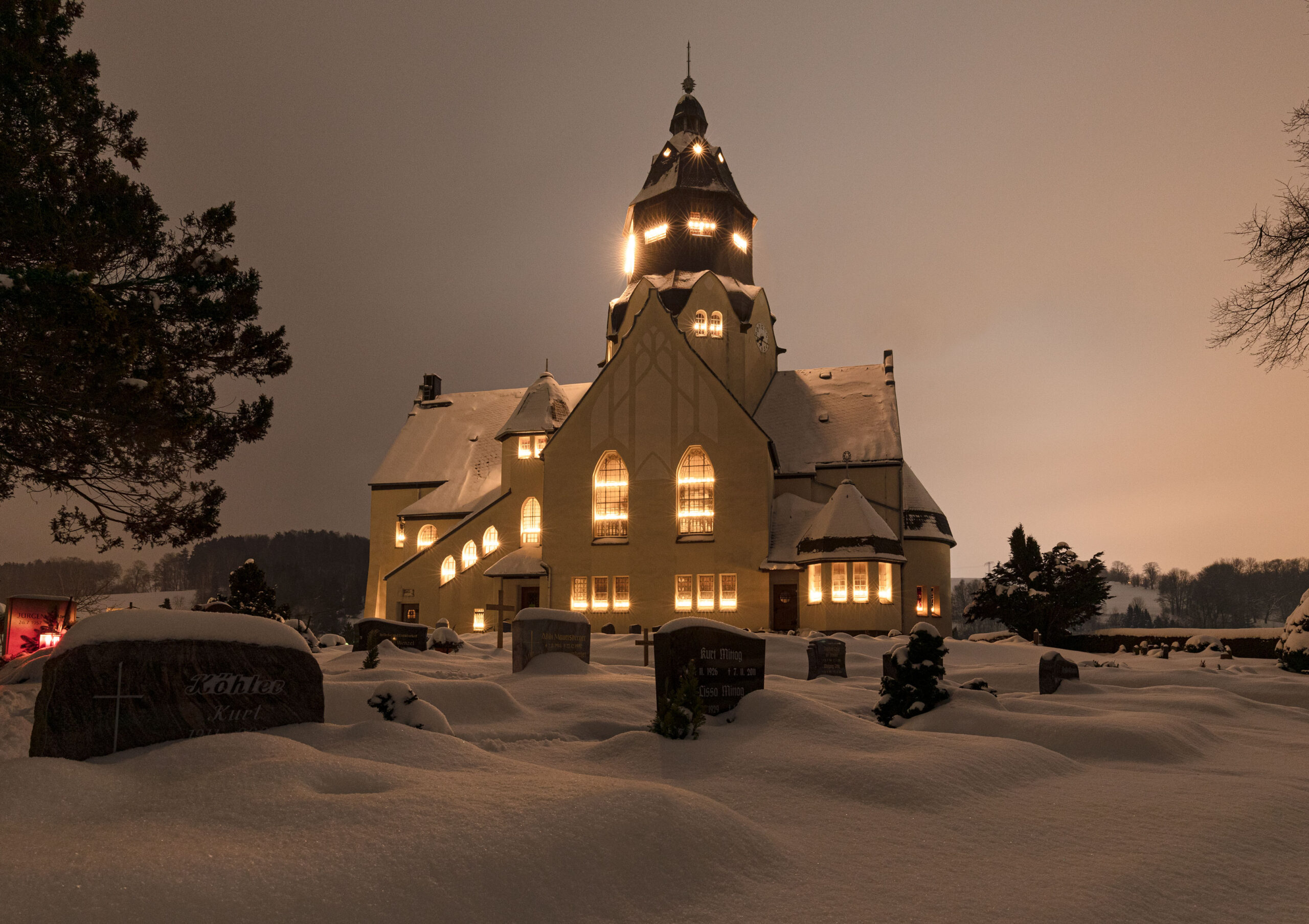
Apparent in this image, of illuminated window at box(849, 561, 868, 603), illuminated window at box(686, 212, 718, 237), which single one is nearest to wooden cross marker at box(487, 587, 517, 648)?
illuminated window at box(849, 561, 868, 603)

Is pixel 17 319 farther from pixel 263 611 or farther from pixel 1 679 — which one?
pixel 263 611

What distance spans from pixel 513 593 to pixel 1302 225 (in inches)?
1259

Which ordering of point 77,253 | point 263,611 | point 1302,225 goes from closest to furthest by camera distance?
point 77,253, point 1302,225, point 263,611

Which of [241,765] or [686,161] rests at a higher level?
[686,161]

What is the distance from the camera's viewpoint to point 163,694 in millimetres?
6914

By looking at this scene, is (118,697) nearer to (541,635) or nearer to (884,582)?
(541,635)

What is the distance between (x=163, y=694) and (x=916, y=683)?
952 centimetres

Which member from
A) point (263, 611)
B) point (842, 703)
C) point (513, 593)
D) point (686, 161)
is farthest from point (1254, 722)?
point (686, 161)

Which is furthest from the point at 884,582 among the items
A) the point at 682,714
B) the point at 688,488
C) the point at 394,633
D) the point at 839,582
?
the point at 682,714

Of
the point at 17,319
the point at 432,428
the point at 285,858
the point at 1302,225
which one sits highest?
the point at 432,428

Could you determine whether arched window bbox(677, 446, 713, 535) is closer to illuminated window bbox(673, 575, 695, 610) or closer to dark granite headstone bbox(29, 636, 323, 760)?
illuminated window bbox(673, 575, 695, 610)

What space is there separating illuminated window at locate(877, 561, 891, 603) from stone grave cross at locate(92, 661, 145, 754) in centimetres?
3013

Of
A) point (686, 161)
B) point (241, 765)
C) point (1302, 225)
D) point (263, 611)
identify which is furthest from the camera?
point (686, 161)

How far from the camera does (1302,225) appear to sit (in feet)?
50.0
